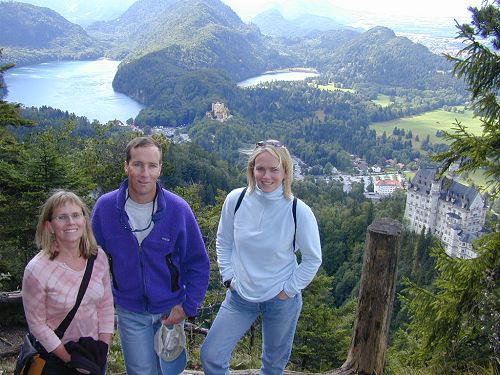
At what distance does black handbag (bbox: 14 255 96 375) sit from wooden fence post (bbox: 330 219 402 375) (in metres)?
1.38

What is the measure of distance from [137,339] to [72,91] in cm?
8008

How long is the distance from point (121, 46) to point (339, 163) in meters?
92.7

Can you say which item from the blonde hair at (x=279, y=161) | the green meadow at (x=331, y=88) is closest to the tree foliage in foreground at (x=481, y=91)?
the blonde hair at (x=279, y=161)

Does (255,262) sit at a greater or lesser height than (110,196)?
lesser

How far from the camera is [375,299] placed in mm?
2482

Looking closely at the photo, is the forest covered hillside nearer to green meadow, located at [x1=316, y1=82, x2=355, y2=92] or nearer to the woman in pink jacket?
green meadow, located at [x1=316, y1=82, x2=355, y2=92]

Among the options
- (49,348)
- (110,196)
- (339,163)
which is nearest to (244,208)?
(110,196)

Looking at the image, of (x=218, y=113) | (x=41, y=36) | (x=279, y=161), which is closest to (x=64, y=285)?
(x=279, y=161)

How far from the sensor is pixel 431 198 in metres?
40.6

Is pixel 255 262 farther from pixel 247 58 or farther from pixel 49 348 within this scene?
pixel 247 58

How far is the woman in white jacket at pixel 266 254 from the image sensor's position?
7.23 ft

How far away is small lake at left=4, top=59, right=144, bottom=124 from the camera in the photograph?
Result: 65250 millimetres

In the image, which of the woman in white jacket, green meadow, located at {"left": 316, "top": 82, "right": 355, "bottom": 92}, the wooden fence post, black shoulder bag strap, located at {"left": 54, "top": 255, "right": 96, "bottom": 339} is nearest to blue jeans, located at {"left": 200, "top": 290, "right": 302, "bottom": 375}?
the woman in white jacket

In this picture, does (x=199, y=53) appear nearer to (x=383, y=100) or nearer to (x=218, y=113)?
(x=218, y=113)
